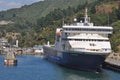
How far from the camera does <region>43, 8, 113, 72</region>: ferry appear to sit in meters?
90.0

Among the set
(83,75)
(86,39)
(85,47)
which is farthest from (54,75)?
(86,39)

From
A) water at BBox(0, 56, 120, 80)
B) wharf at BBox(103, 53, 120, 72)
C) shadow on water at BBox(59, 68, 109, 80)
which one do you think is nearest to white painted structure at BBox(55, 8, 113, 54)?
shadow on water at BBox(59, 68, 109, 80)

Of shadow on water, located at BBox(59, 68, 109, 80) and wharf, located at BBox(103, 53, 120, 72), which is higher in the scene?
wharf, located at BBox(103, 53, 120, 72)

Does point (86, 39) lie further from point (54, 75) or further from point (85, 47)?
point (54, 75)

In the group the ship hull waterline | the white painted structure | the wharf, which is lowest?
the wharf

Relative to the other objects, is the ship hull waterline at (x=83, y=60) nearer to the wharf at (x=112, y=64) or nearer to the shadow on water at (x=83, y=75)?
the shadow on water at (x=83, y=75)

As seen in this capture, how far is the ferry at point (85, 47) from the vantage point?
9000cm

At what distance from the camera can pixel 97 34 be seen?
317 feet

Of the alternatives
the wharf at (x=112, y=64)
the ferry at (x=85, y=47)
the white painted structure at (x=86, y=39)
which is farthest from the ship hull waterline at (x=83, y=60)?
the wharf at (x=112, y=64)

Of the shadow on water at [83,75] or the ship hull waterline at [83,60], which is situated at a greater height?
the ship hull waterline at [83,60]

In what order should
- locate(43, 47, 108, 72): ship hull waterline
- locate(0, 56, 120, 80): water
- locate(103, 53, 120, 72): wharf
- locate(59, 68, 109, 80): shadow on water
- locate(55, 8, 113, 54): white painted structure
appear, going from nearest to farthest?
locate(59, 68, 109, 80): shadow on water < locate(0, 56, 120, 80): water < locate(43, 47, 108, 72): ship hull waterline < locate(55, 8, 113, 54): white painted structure < locate(103, 53, 120, 72): wharf

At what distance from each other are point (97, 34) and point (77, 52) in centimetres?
758

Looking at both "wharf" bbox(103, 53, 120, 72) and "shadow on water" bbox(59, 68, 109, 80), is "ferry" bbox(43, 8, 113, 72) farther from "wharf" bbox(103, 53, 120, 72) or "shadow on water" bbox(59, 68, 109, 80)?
"wharf" bbox(103, 53, 120, 72)

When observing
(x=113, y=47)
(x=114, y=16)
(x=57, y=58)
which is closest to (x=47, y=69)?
(x=57, y=58)
